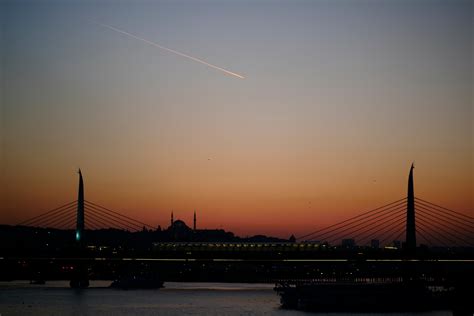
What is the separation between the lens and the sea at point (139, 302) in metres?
66.1

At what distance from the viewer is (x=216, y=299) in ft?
261

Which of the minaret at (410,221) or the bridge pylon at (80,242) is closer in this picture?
the minaret at (410,221)

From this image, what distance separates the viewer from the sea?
2601 inches

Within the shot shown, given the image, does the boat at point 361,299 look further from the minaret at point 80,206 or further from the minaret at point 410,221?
the minaret at point 80,206

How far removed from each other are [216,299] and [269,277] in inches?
1886

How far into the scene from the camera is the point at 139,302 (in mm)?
75938

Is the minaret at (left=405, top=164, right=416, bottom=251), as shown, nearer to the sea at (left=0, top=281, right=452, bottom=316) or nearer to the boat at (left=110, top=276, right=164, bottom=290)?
the sea at (left=0, top=281, right=452, bottom=316)

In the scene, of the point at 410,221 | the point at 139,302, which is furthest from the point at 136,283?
the point at 410,221

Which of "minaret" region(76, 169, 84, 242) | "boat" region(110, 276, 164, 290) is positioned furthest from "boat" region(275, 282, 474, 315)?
"minaret" region(76, 169, 84, 242)

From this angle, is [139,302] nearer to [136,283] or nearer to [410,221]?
[410,221]

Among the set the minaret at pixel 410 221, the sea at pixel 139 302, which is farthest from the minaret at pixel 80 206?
the minaret at pixel 410 221

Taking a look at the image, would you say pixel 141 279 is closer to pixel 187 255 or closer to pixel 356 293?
pixel 187 255

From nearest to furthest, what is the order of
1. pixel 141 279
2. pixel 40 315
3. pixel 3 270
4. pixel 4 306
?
pixel 40 315 < pixel 4 306 < pixel 141 279 < pixel 3 270

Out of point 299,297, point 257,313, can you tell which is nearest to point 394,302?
point 299,297
